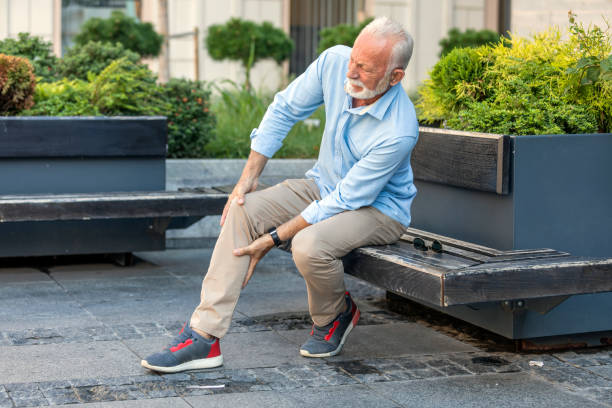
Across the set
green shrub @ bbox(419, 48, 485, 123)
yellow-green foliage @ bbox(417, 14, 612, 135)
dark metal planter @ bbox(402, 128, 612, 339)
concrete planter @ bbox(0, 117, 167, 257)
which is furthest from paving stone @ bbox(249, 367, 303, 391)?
concrete planter @ bbox(0, 117, 167, 257)

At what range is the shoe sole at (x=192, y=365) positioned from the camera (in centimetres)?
392

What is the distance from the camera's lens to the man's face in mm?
3949

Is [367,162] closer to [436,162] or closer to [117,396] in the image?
[436,162]

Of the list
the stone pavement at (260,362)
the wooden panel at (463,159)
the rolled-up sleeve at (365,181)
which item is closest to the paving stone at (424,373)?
the stone pavement at (260,362)

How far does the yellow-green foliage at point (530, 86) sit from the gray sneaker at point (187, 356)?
1726mm

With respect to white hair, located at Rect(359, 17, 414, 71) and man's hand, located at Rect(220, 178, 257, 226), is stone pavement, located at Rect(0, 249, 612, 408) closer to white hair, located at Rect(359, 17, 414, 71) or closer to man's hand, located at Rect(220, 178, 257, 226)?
man's hand, located at Rect(220, 178, 257, 226)

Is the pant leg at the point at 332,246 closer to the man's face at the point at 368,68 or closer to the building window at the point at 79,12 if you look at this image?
the man's face at the point at 368,68

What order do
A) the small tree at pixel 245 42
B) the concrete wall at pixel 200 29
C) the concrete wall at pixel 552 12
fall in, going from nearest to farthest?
the concrete wall at pixel 552 12
the small tree at pixel 245 42
the concrete wall at pixel 200 29

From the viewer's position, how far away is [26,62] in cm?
636

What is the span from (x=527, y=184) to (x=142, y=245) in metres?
3.05

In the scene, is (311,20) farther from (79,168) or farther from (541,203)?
(541,203)

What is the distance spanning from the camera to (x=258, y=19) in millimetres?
15828

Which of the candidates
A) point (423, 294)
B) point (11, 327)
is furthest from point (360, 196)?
point (11, 327)

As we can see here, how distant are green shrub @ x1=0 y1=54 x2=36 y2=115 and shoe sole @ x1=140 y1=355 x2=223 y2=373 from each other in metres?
2.96
